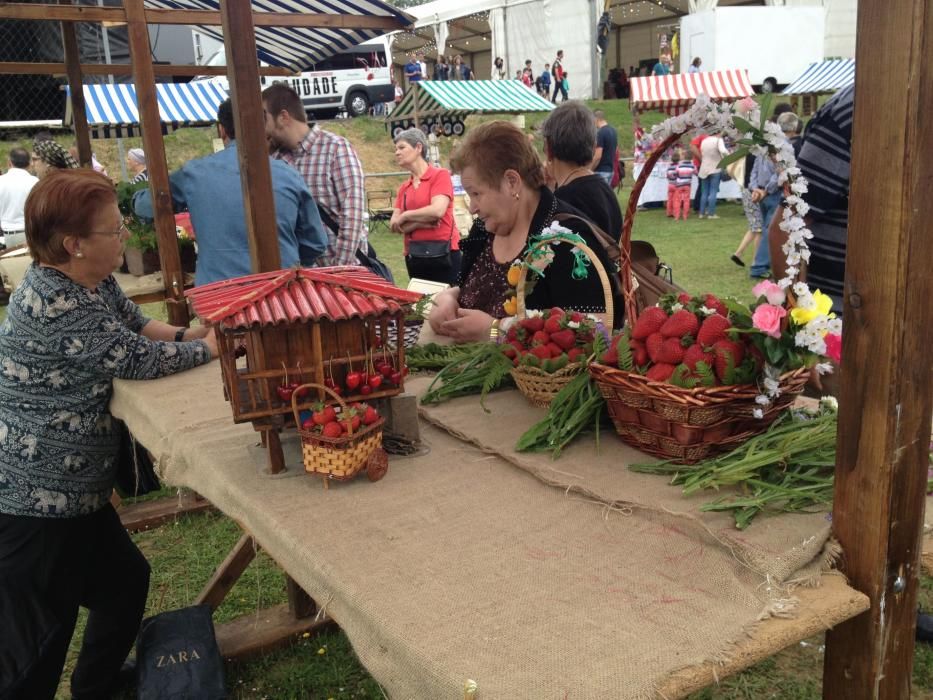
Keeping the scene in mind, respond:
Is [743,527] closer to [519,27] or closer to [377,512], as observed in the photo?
[377,512]

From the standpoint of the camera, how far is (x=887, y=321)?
1129 millimetres

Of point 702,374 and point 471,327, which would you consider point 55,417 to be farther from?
point 702,374

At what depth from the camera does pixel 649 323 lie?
1.59 m

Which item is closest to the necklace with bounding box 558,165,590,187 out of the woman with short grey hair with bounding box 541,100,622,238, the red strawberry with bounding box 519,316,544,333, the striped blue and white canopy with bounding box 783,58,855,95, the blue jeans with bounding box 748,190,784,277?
the woman with short grey hair with bounding box 541,100,622,238

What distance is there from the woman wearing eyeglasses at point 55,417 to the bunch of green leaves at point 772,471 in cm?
146

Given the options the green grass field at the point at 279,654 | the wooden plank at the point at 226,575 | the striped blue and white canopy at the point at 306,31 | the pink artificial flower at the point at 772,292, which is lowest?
the green grass field at the point at 279,654

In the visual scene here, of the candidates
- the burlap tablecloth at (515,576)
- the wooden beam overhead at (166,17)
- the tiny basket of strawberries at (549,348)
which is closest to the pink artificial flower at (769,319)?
the burlap tablecloth at (515,576)

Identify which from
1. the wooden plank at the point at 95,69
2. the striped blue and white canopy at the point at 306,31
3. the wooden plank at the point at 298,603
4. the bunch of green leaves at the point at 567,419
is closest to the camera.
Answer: the bunch of green leaves at the point at 567,419

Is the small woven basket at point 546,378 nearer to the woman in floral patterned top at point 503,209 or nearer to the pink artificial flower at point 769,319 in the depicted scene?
the woman in floral patterned top at point 503,209

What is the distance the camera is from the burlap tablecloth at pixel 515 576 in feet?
3.26

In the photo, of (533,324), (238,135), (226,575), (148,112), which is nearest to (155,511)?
(226,575)

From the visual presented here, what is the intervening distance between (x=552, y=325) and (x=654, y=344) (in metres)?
0.42

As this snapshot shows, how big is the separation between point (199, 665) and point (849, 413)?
76.7 inches

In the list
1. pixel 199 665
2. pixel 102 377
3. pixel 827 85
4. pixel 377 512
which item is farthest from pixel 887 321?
pixel 827 85
